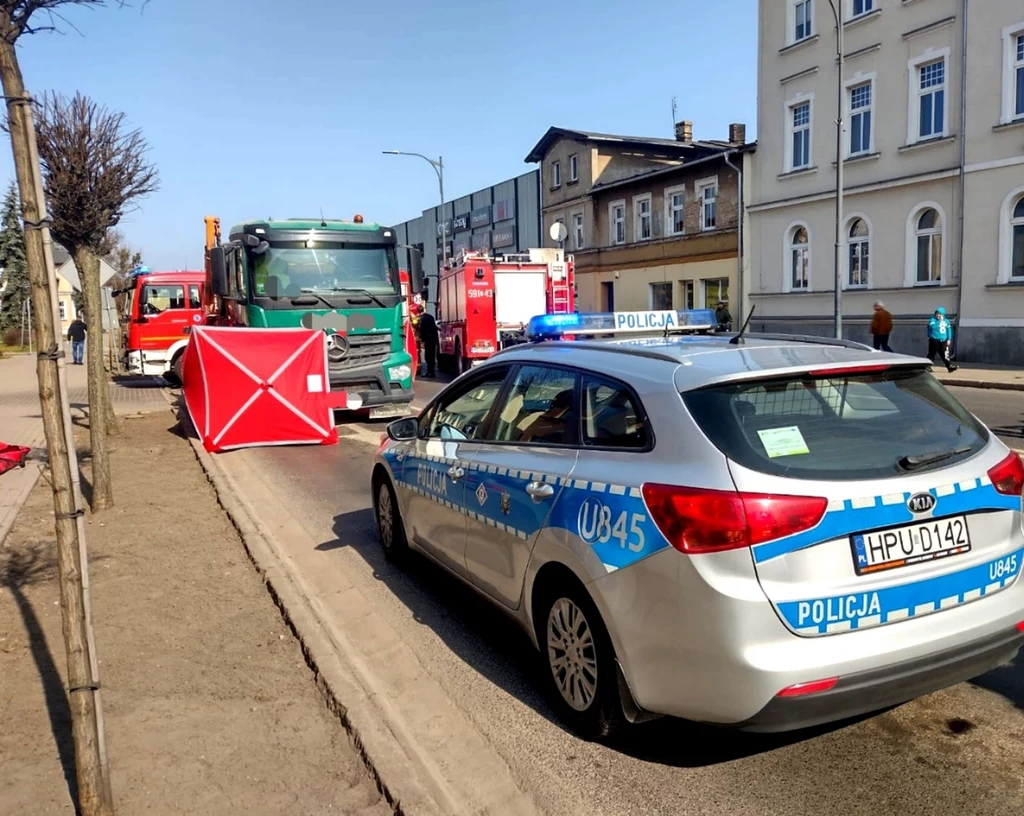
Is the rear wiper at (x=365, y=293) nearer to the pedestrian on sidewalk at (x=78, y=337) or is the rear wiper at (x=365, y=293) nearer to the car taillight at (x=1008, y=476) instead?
the car taillight at (x=1008, y=476)

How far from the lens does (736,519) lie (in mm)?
3008

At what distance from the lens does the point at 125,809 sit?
3.17 metres

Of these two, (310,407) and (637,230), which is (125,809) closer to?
(310,407)

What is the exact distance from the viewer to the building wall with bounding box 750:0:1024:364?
21.1 meters

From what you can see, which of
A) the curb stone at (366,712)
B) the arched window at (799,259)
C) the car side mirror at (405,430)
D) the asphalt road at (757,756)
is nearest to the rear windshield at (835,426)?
the asphalt road at (757,756)

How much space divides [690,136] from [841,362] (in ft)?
143

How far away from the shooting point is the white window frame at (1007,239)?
20859mm

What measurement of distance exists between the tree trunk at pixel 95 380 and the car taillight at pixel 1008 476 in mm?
7185

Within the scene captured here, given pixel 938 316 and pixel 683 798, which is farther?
pixel 938 316

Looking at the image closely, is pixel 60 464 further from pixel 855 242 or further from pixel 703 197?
pixel 703 197

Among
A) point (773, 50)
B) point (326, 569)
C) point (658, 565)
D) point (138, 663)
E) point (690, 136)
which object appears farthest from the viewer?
point (690, 136)

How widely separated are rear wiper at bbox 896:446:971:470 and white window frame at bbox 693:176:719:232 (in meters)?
29.1

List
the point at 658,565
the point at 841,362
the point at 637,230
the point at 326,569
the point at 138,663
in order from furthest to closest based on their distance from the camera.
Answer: the point at 637,230, the point at 326,569, the point at 138,663, the point at 841,362, the point at 658,565

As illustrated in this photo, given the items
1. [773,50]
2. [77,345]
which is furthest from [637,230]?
[77,345]
